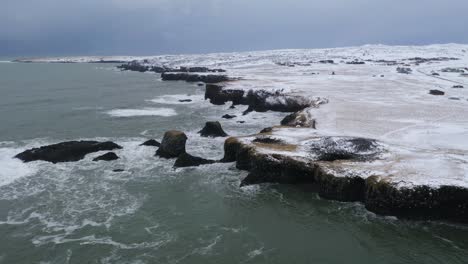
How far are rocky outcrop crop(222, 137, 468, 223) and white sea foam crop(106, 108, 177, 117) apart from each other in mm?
28400

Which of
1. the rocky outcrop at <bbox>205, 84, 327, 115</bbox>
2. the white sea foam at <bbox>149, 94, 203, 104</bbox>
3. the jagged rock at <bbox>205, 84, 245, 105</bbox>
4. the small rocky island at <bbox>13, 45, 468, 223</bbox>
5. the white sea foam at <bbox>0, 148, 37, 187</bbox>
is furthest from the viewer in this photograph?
the white sea foam at <bbox>149, 94, 203, 104</bbox>

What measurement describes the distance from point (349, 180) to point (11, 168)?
27.3 metres

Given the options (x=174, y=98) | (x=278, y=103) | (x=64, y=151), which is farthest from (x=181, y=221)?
(x=174, y=98)

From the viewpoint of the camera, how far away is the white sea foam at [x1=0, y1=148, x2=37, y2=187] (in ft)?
109

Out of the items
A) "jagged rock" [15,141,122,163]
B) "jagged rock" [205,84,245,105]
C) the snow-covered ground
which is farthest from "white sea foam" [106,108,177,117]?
"jagged rock" [15,141,122,163]

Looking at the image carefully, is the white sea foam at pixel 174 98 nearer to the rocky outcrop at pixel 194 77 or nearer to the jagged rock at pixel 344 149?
the rocky outcrop at pixel 194 77

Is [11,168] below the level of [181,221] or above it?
above

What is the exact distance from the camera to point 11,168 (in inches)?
1405

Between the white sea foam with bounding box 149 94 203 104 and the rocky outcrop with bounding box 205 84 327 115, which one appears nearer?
the rocky outcrop with bounding box 205 84 327 115

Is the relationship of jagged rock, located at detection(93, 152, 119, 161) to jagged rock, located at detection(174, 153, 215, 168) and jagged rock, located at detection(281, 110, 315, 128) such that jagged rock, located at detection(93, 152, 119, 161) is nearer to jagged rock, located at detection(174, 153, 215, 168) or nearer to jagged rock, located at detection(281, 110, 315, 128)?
jagged rock, located at detection(174, 153, 215, 168)

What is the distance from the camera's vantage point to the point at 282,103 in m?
63.4

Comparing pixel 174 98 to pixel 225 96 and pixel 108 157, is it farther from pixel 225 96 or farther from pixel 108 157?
pixel 108 157

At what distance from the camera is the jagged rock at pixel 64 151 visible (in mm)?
37750

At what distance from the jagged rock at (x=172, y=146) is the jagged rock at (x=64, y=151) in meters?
5.95
